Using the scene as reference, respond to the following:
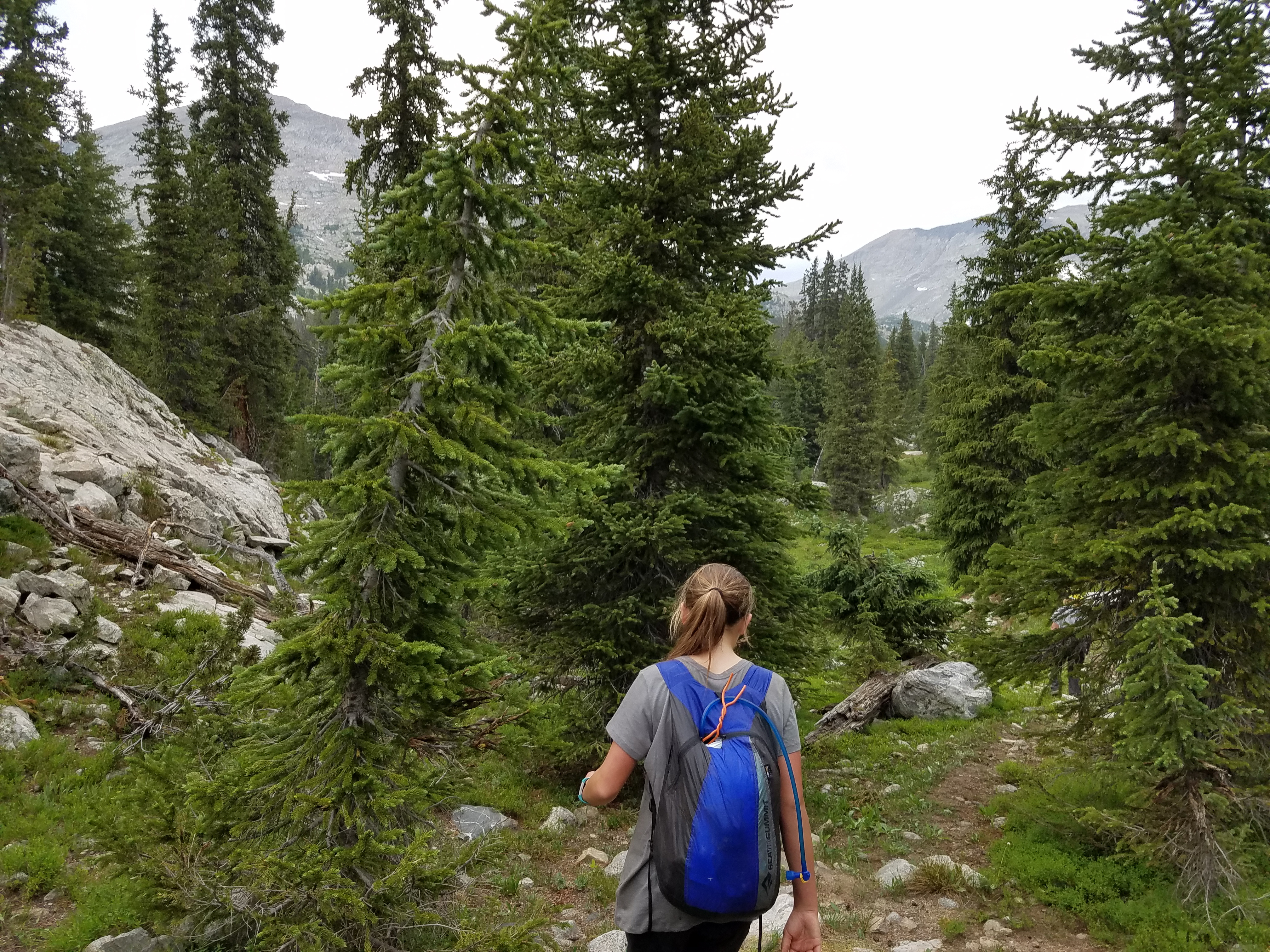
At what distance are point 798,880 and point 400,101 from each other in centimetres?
1809

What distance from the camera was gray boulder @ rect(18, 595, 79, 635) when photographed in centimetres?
853

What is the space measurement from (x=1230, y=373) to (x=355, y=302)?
25.0 ft

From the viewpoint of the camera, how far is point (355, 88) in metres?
15.9

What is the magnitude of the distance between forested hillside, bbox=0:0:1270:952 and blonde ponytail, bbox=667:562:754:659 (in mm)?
860

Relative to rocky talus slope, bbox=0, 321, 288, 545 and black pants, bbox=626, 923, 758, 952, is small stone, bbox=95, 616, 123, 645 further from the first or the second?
black pants, bbox=626, 923, 758, 952

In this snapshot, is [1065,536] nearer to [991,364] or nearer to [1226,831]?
[1226,831]

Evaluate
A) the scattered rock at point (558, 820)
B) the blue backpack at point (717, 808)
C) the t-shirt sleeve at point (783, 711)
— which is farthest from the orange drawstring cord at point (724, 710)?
the scattered rock at point (558, 820)

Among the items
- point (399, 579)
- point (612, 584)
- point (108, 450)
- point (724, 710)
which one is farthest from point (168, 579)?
point (724, 710)

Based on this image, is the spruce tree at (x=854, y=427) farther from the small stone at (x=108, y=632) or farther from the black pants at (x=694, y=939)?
the black pants at (x=694, y=939)

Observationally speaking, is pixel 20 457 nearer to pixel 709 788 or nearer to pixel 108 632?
pixel 108 632

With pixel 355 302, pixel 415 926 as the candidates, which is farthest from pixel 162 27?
pixel 415 926

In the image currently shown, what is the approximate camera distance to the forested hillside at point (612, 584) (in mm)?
4176

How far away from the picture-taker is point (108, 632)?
355 inches

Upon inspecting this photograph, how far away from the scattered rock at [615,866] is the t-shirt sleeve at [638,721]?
190 inches
